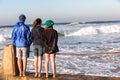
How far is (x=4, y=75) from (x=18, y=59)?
648mm

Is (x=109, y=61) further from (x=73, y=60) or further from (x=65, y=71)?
(x=65, y=71)

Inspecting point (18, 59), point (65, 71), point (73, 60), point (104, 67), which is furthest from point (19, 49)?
point (73, 60)

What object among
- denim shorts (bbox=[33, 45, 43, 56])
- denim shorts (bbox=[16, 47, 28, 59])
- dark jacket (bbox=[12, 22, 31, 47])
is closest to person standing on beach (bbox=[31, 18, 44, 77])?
denim shorts (bbox=[33, 45, 43, 56])

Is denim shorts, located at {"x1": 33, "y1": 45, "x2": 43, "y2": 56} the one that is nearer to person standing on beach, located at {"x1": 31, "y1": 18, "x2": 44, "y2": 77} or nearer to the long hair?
person standing on beach, located at {"x1": 31, "y1": 18, "x2": 44, "y2": 77}

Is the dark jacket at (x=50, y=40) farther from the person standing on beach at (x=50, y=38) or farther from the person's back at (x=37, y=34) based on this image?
the person's back at (x=37, y=34)

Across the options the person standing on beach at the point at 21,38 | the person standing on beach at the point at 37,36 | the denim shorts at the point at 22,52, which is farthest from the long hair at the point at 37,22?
the denim shorts at the point at 22,52

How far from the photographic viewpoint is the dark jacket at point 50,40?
9.35 meters

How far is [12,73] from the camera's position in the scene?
1012 centimetres

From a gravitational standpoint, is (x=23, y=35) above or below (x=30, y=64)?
above

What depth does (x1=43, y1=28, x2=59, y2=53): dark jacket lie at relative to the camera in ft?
30.7

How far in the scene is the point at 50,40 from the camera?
30.8ft

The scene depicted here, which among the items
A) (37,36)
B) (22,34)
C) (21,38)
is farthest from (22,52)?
(37,36)

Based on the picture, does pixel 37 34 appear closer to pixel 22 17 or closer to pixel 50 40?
pixel 50 40

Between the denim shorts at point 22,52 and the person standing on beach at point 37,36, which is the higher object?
the person standing on beach at point 37,36
